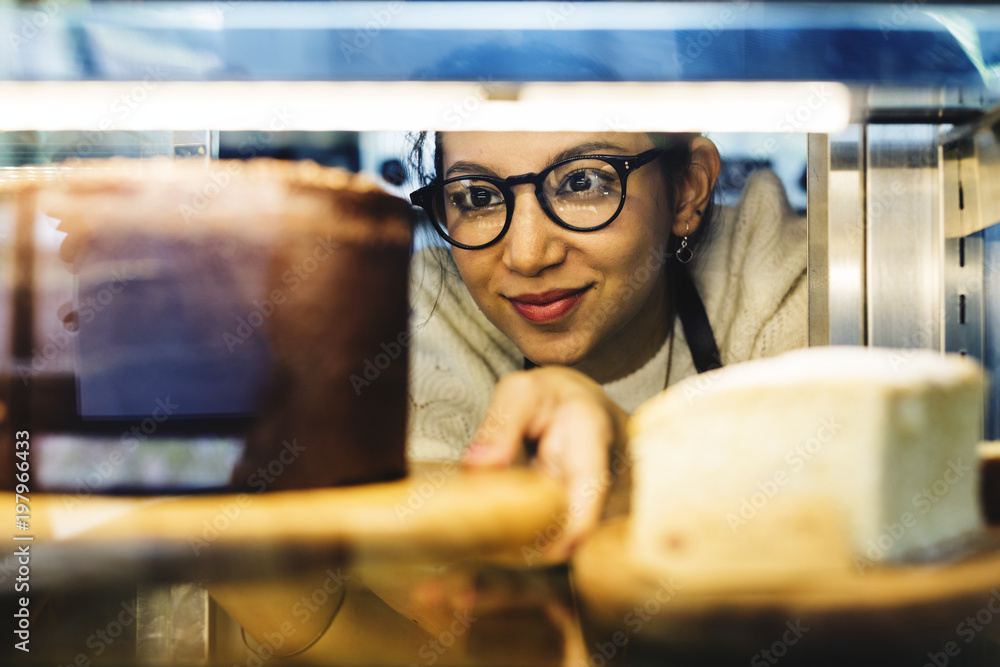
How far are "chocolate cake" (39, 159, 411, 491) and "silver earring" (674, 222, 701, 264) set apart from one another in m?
0.40

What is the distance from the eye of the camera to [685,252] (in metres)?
0.74

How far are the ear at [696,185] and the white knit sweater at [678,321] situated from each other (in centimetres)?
7

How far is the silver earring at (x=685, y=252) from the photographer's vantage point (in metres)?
0.71

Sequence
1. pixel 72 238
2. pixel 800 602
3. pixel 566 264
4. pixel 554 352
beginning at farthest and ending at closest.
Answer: pixel 554 352
pixel 566 264
pixel 72 238
pixel 800 602

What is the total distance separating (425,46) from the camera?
50cm

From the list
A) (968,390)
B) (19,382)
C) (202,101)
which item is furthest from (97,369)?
(968,390)

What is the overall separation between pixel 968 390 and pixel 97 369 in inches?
23.1

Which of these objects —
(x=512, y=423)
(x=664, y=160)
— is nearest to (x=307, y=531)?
(x=512, y=423)

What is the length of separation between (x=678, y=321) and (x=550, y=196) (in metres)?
0.29

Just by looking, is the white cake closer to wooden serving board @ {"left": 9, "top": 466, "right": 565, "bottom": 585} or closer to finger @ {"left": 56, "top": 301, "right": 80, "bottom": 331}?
wooden serving board @ {"left": 9, "top": 466, "right": 565, "bottom": 585}

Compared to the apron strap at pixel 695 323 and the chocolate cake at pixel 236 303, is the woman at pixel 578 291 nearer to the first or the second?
the apron strap at pixel 695 323

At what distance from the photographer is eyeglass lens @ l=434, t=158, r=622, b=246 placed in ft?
1.74

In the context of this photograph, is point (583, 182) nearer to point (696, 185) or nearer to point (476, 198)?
point (476, 198)

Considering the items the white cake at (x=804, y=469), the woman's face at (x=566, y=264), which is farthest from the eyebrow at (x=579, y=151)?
the white cake at (x=804, y=469)
